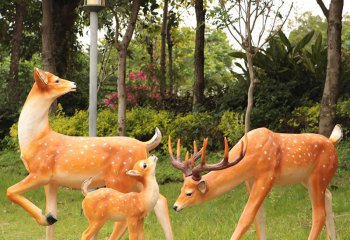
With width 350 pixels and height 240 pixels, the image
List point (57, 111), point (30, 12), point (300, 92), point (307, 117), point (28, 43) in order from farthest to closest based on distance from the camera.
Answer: point (28, 43)
point (30, 12)
point (57, 111)
point (300, 92)
point (307, 117)

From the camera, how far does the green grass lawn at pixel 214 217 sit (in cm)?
763

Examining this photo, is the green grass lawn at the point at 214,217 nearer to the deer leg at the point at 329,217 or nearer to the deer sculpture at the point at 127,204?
the deer leg at the point at 329,217

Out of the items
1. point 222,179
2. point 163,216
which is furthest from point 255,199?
point 163,216

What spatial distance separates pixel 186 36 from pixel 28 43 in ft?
17.7

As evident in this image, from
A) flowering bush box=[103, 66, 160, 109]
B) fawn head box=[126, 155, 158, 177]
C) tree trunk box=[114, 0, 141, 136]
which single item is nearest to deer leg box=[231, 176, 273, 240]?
fawn head box=[126, 155, 158, 177]

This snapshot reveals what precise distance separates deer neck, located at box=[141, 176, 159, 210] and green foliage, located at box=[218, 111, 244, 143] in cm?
804

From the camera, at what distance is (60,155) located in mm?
5797

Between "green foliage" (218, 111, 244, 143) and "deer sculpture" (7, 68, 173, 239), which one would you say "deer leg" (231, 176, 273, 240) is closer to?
"deer sculpture" (7, 68, 173, 239)

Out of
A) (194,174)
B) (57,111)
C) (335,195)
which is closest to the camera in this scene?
(194,174)

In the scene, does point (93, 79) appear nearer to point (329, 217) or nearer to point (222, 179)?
point (222, 179)

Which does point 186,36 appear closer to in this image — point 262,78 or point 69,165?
point 262,78

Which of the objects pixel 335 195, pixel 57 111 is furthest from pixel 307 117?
pixel 57 111

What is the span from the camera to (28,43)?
66.3 ft

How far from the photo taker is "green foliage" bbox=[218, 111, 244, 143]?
1347 centimetres
